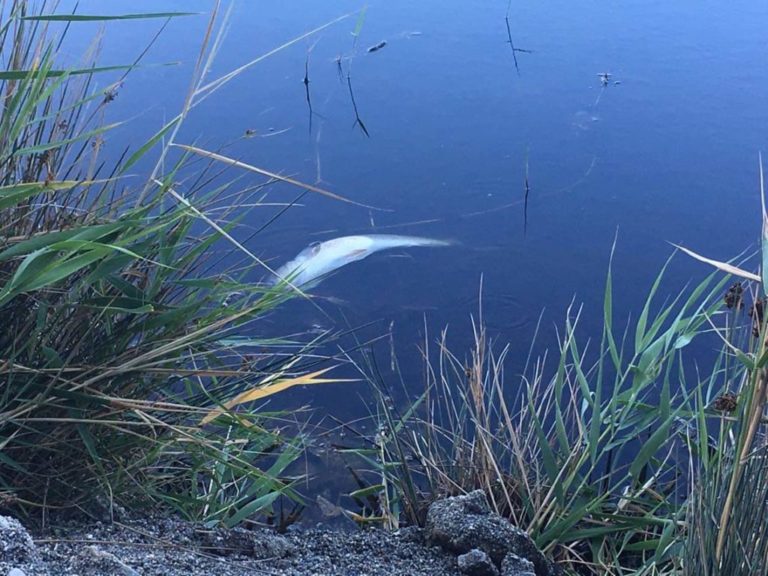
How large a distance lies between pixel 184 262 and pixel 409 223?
1.57 meters

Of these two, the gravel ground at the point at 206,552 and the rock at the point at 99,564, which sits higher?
the rock at the point at 99,564

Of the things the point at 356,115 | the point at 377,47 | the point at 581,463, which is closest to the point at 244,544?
the point at 581,463

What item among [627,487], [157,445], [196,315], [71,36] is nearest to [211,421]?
[157,445]

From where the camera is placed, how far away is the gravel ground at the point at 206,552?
4.31ft

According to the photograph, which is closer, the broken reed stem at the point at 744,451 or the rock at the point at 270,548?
the broken reed stem at the point at 744,451

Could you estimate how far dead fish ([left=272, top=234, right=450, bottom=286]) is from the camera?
3.02 metres

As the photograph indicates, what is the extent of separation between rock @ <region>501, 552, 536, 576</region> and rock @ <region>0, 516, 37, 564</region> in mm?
812

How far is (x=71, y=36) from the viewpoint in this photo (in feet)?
13.7

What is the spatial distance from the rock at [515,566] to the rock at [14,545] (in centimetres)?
81

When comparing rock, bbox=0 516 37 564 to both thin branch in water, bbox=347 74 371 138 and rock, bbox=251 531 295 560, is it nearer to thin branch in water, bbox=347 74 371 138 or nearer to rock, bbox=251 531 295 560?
rock, bbox=251 531 295 560

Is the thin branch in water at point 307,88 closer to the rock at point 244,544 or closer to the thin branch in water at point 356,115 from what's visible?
the thin branch in water at point 356,115

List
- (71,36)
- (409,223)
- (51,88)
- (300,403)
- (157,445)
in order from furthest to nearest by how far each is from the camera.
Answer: (71,36), (409,223), (300,403), (157,445), (51,88)

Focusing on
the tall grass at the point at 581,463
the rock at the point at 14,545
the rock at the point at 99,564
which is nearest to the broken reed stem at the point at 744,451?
the tall grass at the point at 581,463

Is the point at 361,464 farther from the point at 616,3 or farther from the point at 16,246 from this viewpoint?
the point at 616,3
